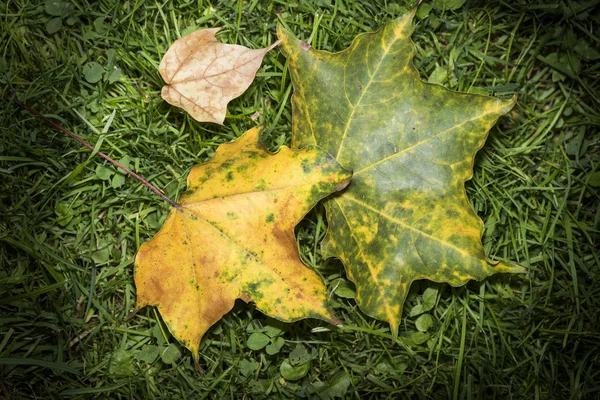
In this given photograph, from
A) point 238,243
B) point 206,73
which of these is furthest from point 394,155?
point 206,73

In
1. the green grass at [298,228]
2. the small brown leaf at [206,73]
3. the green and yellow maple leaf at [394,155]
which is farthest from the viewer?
the green grass at [298,228]

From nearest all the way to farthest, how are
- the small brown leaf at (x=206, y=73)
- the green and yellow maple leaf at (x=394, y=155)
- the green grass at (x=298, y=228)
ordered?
the green and yellow maple leaf at (x=394, y=155) → the small brown leaf at (x=206, y=73) → the green grass at (x=298, y=228)

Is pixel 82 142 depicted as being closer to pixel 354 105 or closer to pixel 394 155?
pixel 354 105

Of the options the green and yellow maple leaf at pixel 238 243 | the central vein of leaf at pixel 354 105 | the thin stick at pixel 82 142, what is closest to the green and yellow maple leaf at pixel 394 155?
the central vein of leaf at pixel 354 105

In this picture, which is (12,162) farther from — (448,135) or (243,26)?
(448,135)

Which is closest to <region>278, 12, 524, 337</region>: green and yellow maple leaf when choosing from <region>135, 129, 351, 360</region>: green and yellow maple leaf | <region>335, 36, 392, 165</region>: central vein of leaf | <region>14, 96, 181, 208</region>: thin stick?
<region>335, 36, 392, 165</region>: central vein of leaf

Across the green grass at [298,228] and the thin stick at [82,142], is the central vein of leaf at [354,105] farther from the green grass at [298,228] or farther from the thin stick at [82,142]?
the thin stick at [82,142]
